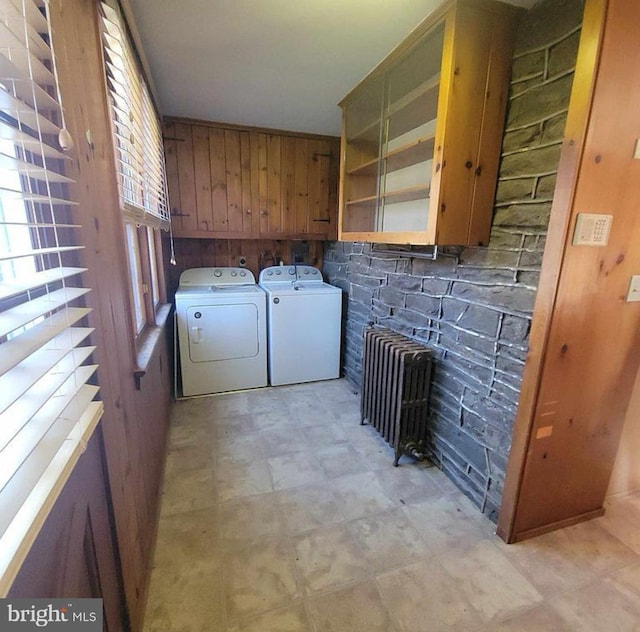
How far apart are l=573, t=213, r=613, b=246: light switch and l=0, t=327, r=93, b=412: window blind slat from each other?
1618 mm

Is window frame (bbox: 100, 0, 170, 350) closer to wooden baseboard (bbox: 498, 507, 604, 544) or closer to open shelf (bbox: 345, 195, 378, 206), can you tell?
open shelf (bbox: 345, 195, 378, 206)

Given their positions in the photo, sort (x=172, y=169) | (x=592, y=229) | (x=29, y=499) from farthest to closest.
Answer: (x=172, y=169) → (x=592, y=229) → (x=29, y=499)

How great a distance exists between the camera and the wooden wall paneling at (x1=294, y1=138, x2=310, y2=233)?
3.19 metres

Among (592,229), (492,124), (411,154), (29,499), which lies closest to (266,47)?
(411,154)

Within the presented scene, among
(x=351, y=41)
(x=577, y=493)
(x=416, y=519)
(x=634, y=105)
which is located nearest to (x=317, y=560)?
(x=416, y=519)

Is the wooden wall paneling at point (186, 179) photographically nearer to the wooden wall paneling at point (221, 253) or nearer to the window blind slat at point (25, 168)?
the wooden wall paneling at point (221, 253)

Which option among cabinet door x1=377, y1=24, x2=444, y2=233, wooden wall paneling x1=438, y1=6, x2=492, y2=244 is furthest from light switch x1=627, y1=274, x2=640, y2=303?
cabinet door x1=377, y1=24, x2=444, y2=233

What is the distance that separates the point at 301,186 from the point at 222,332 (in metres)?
1.58

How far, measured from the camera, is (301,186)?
129 inches

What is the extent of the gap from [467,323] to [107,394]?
5.26 ft

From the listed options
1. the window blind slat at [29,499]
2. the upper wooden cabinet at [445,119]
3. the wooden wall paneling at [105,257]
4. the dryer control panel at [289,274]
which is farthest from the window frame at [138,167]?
the upper wooden cabinet at [445,119]

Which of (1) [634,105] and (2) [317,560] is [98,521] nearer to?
(2) [317,560]

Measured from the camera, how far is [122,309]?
121 cm

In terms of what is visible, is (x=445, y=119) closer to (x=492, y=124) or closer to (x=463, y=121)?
(x=463, y=121)
